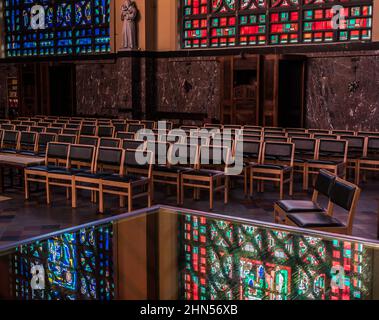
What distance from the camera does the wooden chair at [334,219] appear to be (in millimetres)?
5016

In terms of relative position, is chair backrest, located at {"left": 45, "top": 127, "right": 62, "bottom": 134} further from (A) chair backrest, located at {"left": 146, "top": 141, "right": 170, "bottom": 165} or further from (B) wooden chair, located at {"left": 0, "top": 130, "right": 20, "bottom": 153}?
(A) chair backrest, located at {"left": 146, "top": 141, "right": 170, "bottom": 165}

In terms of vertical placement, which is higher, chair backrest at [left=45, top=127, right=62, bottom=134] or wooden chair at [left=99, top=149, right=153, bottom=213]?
chair backrest at [left=45, top=127, right=62, bottom=134]

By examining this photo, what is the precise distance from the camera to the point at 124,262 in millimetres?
3145

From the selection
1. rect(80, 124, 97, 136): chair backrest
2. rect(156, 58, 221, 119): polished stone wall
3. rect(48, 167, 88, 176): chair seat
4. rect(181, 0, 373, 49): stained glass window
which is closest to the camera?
rect(48, 167, 88, 176): chair seat

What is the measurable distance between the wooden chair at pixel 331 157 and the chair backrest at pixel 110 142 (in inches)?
124

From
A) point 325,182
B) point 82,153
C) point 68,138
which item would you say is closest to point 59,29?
point 68,138

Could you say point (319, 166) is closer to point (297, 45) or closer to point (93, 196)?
point (93, 196)

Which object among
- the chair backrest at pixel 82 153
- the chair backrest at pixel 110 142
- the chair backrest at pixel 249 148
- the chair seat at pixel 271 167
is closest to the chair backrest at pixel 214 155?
the chair seat at pixel 271 167

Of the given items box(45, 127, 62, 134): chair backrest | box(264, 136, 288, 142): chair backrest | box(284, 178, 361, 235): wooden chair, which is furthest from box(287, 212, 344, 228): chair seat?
box(45, 127, 62, 134): chair backrest

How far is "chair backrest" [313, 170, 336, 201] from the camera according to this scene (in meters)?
5.66

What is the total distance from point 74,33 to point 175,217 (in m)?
16.5

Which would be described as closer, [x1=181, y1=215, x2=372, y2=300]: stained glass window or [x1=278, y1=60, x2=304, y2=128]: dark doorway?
[x1=181, y1=215, x2=372, y2=300]: stained glass window

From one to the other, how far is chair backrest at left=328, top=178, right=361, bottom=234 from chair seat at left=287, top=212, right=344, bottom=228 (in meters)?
0.14
